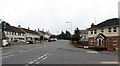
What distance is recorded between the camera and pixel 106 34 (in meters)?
54.7

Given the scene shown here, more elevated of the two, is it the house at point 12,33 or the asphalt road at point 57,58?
the house at point 12,33

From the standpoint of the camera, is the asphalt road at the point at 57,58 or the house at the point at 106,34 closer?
the asphalt road at the point at 57,58

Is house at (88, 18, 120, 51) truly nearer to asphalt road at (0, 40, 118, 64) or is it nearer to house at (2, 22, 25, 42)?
asphalt road at (0, 40, 118, 64)

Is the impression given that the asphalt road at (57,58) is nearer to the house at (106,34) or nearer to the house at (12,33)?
the house at (106,34)

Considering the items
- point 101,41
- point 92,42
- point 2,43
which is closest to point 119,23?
point 101,41

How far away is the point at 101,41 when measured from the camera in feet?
182

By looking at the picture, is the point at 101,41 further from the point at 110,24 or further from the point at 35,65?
the point at 35,65

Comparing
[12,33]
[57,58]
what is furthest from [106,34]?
[12,33]

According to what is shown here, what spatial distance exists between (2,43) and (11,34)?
120 ft

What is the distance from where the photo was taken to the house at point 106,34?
51.0m

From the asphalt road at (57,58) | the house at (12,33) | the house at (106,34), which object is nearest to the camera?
the asphalt road at (57,58)

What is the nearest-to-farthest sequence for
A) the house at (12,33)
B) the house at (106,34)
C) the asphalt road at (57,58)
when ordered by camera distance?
the asphalt road at (57,58) → the house at (106,34) → the house at (12,33)

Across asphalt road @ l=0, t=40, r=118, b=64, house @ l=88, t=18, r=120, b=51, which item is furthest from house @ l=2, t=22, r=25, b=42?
asphalt road @ l=0, t=40, r=118, b=64

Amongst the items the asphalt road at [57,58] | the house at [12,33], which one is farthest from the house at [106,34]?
the house at [12,33]
